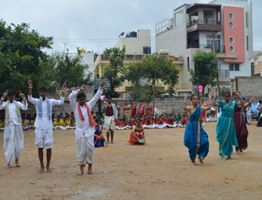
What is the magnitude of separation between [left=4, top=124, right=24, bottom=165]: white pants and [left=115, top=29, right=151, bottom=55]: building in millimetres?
40687

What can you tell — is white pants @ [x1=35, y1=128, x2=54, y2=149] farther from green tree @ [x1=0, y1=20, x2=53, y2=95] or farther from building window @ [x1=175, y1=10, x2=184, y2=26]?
building window @ [x1=175, y1=10, x2=184, y2=26]

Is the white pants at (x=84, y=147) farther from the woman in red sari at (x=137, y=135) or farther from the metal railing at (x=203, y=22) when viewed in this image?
the metal railing at (x=203, y=22)

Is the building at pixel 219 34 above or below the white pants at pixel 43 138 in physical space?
above

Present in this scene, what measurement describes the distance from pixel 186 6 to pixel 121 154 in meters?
37.0

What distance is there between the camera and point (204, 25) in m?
41.5

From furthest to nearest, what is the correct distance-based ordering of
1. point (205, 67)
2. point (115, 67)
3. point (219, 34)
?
point (219, 34)
point (205, 67)
point (115, 67)

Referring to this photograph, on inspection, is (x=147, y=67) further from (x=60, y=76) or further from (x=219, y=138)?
(x=219, y=138)

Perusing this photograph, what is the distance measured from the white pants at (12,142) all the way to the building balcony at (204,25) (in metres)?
36.6

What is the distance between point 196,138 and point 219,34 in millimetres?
38844

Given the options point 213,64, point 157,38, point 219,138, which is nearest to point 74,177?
point 219,138

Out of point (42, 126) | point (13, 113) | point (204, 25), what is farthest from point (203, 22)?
point (42, 126)

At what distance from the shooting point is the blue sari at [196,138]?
785 centimetres

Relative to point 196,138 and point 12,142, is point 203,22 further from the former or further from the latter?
point 12,142

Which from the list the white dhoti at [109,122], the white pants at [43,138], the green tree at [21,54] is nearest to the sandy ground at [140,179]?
the white pants at [43,138]
